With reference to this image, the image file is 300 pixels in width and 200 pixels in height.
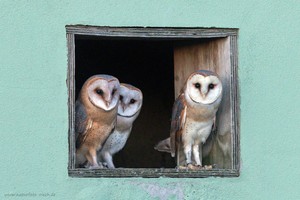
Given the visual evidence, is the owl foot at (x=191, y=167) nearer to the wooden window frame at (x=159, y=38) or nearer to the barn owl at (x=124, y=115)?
the wooden window frame at (x=159, y=38)

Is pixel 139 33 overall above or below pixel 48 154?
above

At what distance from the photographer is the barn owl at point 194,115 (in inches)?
304

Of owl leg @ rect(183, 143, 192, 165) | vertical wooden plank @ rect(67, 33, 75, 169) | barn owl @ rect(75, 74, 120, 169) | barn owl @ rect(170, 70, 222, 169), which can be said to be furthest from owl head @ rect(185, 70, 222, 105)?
vertical wooden plank @ rect(67, 33, 75, 169)

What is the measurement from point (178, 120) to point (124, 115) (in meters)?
0.34

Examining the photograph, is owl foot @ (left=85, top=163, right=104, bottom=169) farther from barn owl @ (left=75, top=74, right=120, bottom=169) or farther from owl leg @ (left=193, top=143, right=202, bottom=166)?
owl leg @ (left=193, top=143, right=202, bottom=166)

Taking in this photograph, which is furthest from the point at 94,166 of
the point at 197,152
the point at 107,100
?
the point at 197,152

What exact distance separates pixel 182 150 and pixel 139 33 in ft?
3.11

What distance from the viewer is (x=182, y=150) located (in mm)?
7934

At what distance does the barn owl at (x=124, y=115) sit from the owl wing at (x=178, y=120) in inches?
9.9

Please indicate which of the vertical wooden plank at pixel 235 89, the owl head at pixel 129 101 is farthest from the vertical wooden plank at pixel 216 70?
the owl head at pixel 129 101

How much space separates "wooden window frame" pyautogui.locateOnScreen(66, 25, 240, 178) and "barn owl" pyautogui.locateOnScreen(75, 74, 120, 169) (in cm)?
44

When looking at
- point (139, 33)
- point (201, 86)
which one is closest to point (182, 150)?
point (201, 86)

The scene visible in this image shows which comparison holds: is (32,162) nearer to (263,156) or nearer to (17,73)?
(17,73)

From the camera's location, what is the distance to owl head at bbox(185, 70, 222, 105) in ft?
25.0
